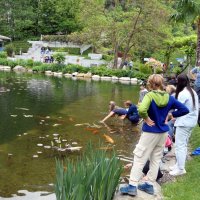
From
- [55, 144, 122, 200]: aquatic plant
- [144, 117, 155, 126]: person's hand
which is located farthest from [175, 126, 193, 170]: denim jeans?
[55, 144, 122, 200]: aquatic plant

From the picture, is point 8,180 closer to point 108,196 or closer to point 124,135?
point 108,196

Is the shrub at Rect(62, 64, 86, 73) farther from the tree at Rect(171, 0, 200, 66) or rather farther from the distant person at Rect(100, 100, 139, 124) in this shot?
the distant person at Rect(100, 100, 139, 124)

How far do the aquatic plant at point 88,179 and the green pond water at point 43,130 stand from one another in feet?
6.51

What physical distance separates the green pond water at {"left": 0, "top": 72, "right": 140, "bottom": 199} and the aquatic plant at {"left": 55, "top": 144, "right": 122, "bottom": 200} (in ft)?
6.51

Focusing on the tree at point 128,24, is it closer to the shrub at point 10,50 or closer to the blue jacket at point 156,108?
the shrub at point 10,50

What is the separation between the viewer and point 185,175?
20.7ft

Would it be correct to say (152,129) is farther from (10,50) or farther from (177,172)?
(10,50)

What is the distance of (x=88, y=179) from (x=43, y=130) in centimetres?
672

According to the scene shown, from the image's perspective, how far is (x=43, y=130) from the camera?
10.9 metres

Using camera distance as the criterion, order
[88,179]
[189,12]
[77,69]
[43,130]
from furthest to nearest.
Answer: [77,69], [189,12], [43,130], [88,179]

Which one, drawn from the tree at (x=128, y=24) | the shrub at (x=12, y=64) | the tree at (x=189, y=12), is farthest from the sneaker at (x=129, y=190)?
the shrub at (x=12, y=64)

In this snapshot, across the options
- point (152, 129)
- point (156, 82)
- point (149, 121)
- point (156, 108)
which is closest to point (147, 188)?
point (152, 129)

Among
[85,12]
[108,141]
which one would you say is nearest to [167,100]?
[108,141]

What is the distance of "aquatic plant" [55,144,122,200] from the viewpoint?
430cm
